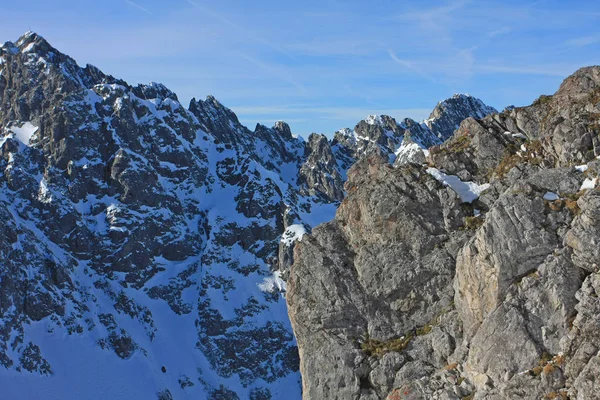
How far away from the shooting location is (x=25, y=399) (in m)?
148

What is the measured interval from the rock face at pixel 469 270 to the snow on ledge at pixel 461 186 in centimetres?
8

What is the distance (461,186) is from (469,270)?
7.22 metres

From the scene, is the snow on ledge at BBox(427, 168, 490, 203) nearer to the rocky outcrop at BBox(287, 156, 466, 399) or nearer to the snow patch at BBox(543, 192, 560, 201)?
the rocky outcrop at BBox(287, 156, 466, 399)

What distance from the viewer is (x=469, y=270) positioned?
87.0ft

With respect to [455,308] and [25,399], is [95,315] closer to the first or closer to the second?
[25,399]

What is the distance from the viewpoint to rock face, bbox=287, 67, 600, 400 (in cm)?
2334

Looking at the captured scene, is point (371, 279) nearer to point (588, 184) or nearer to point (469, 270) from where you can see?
point (469, 270)

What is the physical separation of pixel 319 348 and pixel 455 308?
6.73 metres

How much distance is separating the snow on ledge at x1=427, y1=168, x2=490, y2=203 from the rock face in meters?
0.08

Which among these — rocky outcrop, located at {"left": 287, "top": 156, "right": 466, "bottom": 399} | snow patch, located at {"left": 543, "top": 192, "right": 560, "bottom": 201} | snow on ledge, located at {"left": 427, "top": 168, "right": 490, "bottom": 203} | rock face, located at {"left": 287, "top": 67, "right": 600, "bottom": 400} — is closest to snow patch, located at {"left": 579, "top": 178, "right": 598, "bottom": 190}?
rock face, located at {"left": 287, "top": 67, "right": 600, "bottom": 400}

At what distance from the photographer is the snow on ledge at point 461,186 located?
31891mm

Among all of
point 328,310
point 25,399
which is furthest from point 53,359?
point 328,310

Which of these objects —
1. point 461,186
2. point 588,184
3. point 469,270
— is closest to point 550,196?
point 588,184

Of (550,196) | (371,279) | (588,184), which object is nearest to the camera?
(550,196)
